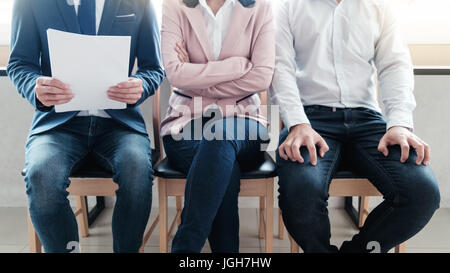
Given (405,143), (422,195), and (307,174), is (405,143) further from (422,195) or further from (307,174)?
(307,174)

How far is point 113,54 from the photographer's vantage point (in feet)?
3.42

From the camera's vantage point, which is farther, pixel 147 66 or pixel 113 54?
pixel 147 66

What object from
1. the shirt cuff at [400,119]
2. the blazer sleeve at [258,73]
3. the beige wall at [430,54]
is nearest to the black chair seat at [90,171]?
the blazer sleeve at [258,73]

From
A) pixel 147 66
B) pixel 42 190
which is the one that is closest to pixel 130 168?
pixel 42 190

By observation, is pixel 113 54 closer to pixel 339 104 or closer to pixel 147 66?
pixel 147 66

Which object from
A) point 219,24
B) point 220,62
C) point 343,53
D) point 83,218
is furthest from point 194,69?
point 83,218

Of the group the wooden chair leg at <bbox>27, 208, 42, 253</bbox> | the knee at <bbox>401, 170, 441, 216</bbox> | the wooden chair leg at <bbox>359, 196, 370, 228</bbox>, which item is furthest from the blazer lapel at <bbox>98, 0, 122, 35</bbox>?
the wooden chair leg at <bbox>359, 196, 370, 228</bbox>

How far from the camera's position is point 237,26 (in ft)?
4.22

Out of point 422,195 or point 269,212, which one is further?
point 269,212

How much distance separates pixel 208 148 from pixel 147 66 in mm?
486

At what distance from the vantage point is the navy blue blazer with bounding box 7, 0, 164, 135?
1211 millimetres

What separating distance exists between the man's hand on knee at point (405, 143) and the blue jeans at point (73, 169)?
29.8 inches

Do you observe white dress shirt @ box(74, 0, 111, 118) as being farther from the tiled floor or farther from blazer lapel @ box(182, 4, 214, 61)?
the tiled floor

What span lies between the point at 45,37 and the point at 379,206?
123cm
